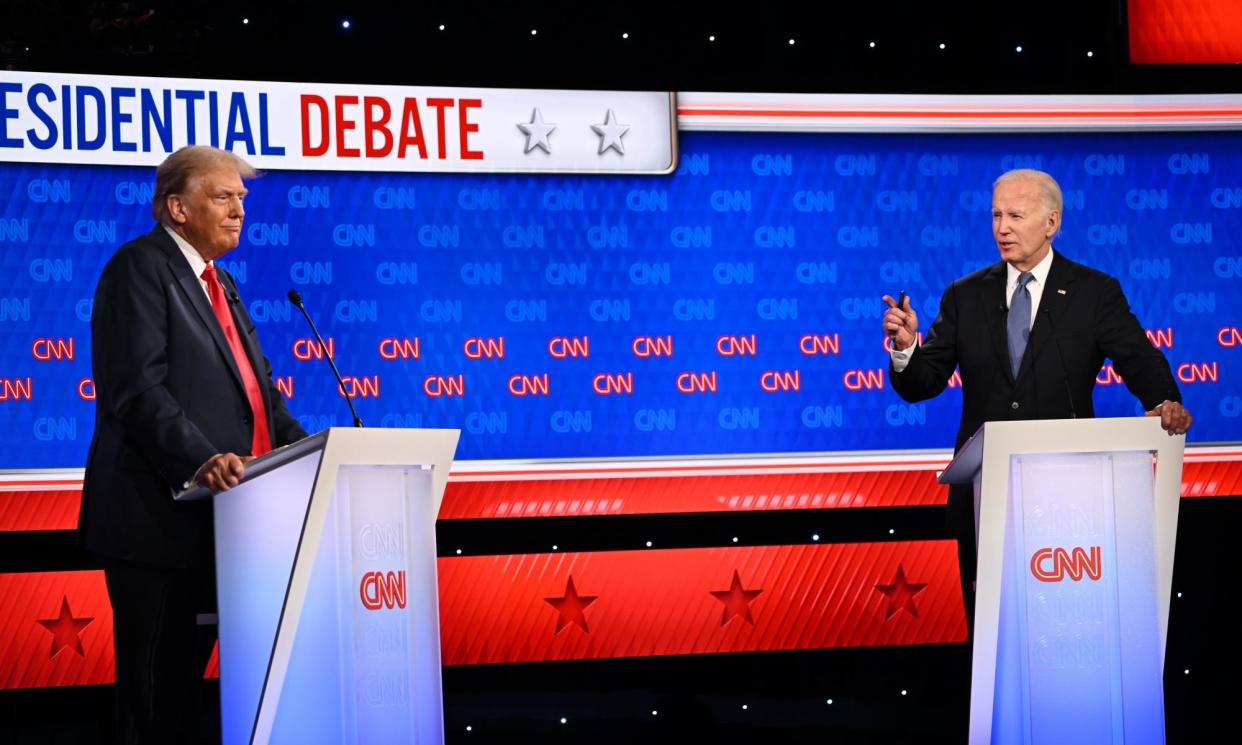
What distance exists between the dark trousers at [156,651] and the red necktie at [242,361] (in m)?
0.32

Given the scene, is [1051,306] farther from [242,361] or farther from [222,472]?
[222,472]

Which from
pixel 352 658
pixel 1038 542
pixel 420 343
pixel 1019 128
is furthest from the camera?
pixel 1019 128

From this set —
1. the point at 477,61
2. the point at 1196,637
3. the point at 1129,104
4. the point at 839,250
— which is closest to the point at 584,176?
the point at 477,61

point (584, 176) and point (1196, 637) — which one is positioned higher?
point (584, 176)

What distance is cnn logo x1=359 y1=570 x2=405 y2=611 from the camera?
2797mm

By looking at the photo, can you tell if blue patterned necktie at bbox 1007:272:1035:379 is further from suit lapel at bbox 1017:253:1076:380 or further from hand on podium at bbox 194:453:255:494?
hand on podium at bbox 194:453:255:494

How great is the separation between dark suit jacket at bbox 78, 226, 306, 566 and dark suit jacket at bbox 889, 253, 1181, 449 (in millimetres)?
1725

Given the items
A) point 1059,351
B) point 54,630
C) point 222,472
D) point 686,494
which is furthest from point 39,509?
point 1059,351

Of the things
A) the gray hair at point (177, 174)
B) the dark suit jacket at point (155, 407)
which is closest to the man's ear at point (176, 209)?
the gray hair at point (177, 174)

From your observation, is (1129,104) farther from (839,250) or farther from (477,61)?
(477,61)

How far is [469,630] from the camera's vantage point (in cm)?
469

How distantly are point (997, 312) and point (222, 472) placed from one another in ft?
6.69

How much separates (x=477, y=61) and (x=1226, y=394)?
2.71 m

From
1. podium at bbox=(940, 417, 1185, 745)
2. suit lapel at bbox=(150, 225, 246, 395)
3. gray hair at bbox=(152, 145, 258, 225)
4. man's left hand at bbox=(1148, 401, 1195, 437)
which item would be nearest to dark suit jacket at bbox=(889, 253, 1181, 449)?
man's left hand at bbox=(1148, 401, 1195, 437)
